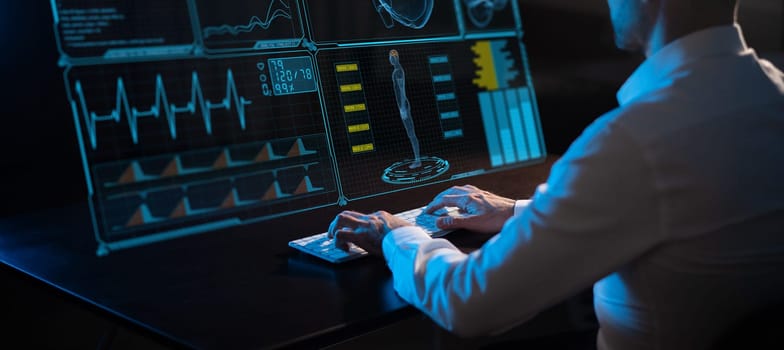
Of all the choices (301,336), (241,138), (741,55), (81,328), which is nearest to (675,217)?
(741,55)

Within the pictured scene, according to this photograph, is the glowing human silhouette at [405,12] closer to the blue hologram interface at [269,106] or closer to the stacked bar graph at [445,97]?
the blue hologram interface at [269,106]

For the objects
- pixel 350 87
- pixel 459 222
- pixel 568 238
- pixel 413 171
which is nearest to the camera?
pixel 568 238

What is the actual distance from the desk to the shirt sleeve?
161 millimetres

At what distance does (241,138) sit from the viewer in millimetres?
1421

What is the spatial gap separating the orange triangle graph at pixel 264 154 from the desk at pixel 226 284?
0.17m

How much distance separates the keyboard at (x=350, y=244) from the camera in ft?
4.11

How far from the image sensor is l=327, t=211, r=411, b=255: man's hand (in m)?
1.25

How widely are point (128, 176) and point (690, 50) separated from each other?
1.03 metres

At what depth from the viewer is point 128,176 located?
4.25 feet

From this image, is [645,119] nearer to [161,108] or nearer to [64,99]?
[161,108]

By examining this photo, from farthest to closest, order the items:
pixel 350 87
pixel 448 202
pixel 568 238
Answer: pixel 350 87 < pixel 448 202 < pixel 568 238

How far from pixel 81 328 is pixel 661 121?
2060mm

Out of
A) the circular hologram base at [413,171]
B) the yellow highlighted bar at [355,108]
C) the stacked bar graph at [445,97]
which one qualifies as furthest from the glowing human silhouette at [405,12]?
the circular hologram base at [413,171]

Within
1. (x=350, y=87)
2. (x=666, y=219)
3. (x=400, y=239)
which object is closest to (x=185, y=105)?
(x=350, y=87)
